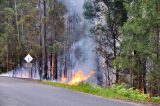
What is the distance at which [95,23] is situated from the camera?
47.1 meters

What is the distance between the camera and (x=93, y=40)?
1945 inches

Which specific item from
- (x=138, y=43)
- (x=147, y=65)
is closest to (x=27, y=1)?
(x=147, y=65)

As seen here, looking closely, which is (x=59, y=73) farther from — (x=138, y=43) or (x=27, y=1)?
(x=138, y=43)

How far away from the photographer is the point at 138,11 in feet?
96.5

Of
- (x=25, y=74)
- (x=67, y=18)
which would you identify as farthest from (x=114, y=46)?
(x=25, y=74)

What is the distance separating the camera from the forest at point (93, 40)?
29859 mm

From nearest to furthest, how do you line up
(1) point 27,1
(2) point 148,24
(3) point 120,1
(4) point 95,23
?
(2) point 148,24, (3) point 120,1, (4) point 95,23, (1) point 27,1

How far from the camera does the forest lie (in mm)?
29859

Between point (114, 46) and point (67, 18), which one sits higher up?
point (67, 18)

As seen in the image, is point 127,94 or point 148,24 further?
point 148,24

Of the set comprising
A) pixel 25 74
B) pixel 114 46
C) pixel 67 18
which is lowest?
pixel 25 74

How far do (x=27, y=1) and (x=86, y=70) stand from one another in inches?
935

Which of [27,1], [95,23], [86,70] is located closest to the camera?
[95,23]

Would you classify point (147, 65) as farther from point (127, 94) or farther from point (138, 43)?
point (127, 94)
